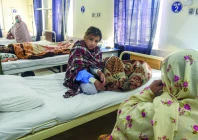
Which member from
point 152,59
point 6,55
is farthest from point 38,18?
point 152,59

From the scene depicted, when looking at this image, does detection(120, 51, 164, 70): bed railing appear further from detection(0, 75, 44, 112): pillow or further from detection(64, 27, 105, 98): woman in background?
detection(0, 75, 44, 112): pillow

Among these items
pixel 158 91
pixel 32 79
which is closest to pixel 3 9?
pixel 32 79

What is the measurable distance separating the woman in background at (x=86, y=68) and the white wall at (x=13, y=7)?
3.64m

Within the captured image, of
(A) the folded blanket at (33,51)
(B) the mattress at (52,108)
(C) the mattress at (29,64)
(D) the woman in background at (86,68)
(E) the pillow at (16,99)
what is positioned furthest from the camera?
(A) the folded blanket at (33,51)

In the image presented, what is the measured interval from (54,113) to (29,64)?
1.74 metres

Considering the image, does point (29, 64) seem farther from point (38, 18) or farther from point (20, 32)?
point (38, 18)

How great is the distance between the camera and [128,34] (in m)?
2.81

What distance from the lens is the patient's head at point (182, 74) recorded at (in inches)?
30.0

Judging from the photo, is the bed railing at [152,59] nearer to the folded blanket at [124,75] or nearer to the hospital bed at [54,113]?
the folded blanket at [124,75]

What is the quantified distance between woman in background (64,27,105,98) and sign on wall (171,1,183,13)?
3.65 feet

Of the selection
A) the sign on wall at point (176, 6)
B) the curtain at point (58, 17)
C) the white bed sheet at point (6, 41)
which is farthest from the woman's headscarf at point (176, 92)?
the white bed sheet at point (6, 41)

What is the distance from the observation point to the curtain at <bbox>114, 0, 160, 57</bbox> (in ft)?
8.10

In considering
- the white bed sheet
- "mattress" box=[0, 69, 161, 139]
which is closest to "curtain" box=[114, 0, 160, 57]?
"mattress" box=[0, 69, 161, 139]

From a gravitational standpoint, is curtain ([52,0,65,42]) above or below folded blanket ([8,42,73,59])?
above
